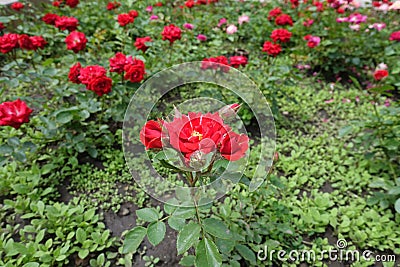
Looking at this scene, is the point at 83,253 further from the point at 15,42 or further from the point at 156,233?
the point at 15,42

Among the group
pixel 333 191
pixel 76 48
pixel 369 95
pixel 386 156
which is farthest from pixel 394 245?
pixel 76 48

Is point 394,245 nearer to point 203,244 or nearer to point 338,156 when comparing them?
point 338,156

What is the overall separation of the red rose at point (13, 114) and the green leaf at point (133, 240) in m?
0.90

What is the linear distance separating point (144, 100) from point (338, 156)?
4.73 feet

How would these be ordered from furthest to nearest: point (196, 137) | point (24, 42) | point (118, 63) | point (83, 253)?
1. point (24, 42)
2. point (118, 63)
3. point (83, 253)
4. point (196, 137)

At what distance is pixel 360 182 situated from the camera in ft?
6.16

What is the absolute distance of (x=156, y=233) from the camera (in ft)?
2.87

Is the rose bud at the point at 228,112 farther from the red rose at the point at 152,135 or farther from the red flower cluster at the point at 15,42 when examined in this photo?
the red flower cluster at the point at 15,42

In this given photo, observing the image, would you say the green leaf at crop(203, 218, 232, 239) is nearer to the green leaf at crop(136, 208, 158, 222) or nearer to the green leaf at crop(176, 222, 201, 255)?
the green leaf at crop(176, 222, 201, 255)

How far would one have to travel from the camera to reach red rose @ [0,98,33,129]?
1.37 meters

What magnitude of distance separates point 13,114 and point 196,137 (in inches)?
45.7

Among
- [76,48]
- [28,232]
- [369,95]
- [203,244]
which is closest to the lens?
[203,244]

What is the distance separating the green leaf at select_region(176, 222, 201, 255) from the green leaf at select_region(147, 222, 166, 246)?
75 mm

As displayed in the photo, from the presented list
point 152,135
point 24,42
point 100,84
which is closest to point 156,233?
point 152,135
